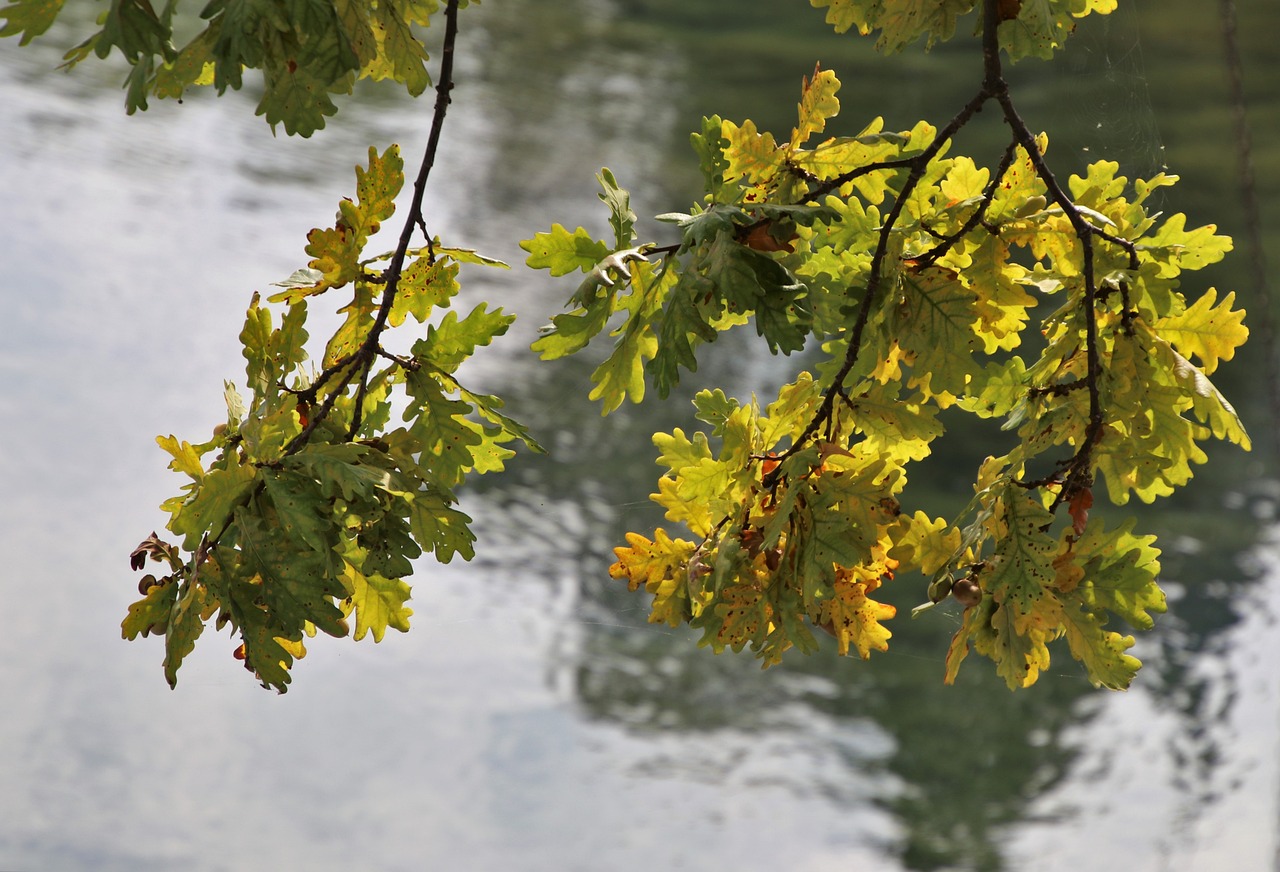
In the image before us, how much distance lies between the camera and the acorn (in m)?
0.66

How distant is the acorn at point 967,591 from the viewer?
658 millimetres

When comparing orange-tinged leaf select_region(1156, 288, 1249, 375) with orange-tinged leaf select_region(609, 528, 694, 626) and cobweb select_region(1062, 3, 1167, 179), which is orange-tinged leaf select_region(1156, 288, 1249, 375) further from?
orange-tinged leaf select_region(609, 528, 694, 626)

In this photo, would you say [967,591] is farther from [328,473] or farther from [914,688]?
[914,688]

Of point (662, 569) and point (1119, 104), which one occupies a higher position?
point (1119, 104)

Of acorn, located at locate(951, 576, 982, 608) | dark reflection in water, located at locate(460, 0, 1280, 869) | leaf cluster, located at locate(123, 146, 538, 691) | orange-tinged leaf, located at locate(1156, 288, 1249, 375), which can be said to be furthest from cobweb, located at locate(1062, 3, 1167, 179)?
dark reflection in water, located at locate(460, 0, 1280, 869)

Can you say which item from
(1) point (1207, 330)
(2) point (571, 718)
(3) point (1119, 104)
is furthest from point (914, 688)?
(1) point (1207, 330)

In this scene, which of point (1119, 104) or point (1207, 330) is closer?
point (1207, 330)

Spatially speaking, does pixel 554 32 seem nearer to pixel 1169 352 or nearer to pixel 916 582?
pixel 916 582

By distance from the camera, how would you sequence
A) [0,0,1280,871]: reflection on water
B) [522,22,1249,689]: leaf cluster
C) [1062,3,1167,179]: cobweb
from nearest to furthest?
A: [522,22,1249,689]: leaf cluster
[1062,3,1167,179]: cobweb
[0,0,1280,871]: reflection on water

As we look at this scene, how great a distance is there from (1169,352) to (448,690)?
1.48 meters

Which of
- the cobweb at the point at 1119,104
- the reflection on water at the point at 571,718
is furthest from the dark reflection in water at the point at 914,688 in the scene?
the cobweb at the point at 1119,104

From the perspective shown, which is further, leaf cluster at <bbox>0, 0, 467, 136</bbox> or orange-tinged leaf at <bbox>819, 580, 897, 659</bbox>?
orange-tinged leaf at <bbox>819, 580, 897, 659</bbox>

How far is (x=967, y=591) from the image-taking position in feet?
2.16

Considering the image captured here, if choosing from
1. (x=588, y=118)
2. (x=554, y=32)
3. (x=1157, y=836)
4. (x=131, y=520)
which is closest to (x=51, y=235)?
(x=131, y=520)
